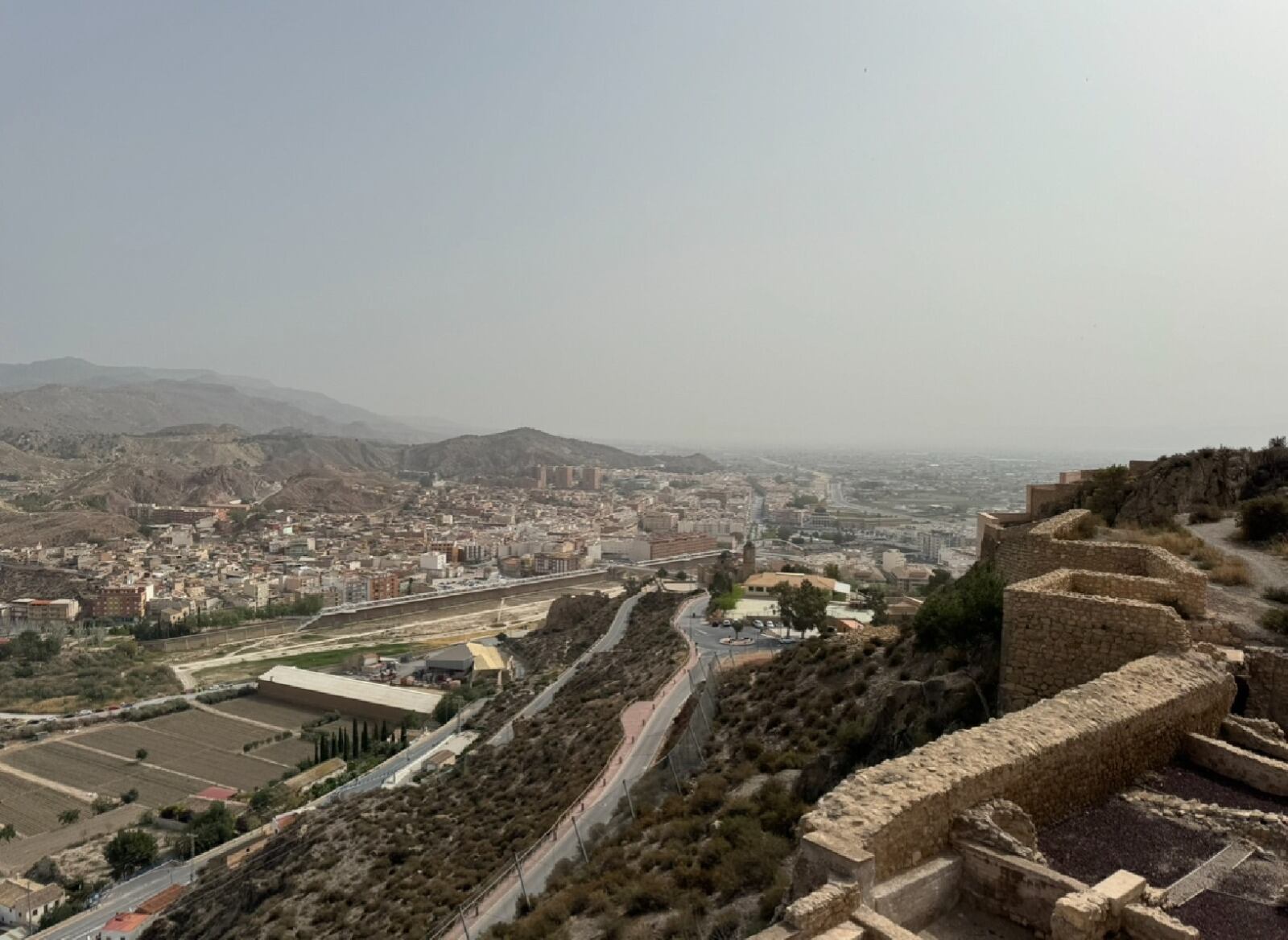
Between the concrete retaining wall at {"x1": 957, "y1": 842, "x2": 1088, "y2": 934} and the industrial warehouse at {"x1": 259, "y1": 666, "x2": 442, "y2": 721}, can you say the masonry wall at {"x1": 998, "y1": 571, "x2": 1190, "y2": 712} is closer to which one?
the concrete retaining wall at {"x1": 957, "y1": 842, "x2": 1088, "y2": 934}

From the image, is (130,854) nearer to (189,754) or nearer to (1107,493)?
(189,754)

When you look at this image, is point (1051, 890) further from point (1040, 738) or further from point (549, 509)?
point (549, 509)

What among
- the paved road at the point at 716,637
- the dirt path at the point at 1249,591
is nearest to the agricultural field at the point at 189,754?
the paved road at the point at 716,637

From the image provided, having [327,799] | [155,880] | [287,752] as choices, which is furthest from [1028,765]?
[287,752]

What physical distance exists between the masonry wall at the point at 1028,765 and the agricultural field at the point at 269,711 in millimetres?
42093

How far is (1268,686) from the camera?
668cm

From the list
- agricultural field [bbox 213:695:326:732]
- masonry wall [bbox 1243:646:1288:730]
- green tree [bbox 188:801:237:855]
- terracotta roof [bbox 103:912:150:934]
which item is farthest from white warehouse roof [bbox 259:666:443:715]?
masonry wall [bbox 1243:646:1288:730]

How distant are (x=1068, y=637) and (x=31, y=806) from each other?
40.9 metres

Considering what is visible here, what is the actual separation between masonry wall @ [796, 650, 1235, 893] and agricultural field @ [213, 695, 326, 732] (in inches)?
1657

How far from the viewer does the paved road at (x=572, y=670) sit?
25062 millimetres

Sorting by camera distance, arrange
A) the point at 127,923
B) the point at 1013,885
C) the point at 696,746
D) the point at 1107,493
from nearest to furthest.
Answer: the point at 1013,885 → the point at 696,746 → the point at 1107,493 → the point at 127,923

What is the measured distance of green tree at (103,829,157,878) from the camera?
81.5 ft

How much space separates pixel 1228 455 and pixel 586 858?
60.5 feet

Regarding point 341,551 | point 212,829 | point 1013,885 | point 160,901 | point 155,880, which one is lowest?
point 341,551
